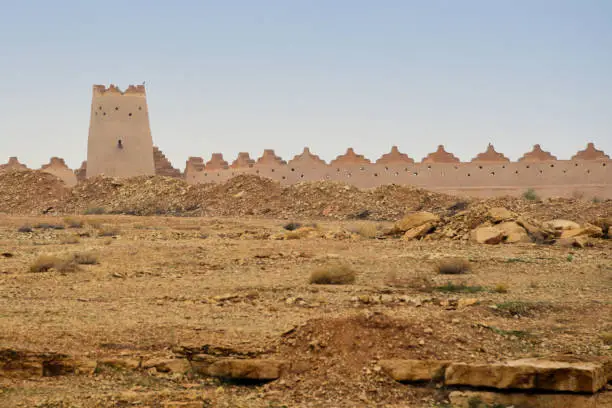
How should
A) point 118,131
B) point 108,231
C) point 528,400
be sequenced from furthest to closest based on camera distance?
point 118,131 → point 108,231 → point 528,400

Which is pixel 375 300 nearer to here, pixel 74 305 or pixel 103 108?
pixel 74 305

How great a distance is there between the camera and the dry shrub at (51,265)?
14.2 m

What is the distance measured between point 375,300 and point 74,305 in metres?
3.53

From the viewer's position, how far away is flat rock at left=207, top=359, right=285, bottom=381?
8141 mm

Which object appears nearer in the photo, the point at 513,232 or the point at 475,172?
the point at 513,232

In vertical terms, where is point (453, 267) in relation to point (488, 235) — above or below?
below

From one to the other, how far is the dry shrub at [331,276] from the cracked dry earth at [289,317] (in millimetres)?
149

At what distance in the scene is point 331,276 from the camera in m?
12.9

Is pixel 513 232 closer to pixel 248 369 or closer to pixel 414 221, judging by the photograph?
pixel 414 221

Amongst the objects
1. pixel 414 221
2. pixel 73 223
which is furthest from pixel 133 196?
pixel 414 221

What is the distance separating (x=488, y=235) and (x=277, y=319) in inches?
383

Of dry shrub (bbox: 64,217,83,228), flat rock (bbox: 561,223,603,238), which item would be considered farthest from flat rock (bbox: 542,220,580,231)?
dry shrub (bbox: 64,217,83,228)

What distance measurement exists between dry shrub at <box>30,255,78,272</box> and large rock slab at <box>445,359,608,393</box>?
8024 millimetres

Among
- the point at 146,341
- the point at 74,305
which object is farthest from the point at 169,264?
the point at 146,341
